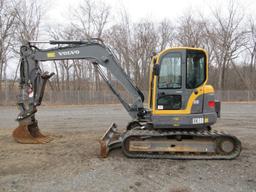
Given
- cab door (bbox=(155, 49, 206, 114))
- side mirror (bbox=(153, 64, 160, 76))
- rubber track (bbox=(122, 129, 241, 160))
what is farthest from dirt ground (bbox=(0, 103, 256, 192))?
side mirror (bbox=(153, 64, 160, 76))

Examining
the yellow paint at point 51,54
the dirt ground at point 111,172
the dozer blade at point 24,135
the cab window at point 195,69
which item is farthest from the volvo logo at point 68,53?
the cab window at point 195,69

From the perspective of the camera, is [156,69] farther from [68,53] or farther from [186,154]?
[68,53]

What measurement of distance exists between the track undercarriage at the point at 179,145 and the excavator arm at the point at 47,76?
1138 millimetres

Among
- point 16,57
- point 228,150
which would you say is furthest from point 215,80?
point 228,150

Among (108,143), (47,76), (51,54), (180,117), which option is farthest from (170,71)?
(47,76)

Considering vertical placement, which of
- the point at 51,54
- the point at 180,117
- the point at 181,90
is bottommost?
the point at 180,117

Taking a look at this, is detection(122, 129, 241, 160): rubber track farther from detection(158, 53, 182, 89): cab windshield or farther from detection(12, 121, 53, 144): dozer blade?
detection(12, 121, 53, 144): dozer blade

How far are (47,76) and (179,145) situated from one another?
4.80m

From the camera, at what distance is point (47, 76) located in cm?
811

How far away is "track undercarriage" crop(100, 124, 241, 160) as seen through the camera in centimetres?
607

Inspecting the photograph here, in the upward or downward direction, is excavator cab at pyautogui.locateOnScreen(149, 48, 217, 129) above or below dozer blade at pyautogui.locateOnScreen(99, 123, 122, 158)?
above

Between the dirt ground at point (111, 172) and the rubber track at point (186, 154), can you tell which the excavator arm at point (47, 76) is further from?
the rubber track at point (186, 154)

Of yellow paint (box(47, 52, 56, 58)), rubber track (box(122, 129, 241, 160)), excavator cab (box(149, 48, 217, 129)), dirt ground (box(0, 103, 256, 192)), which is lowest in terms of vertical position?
dirt ground (box(0, 103, 256, 192))

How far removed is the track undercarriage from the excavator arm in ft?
3.73
